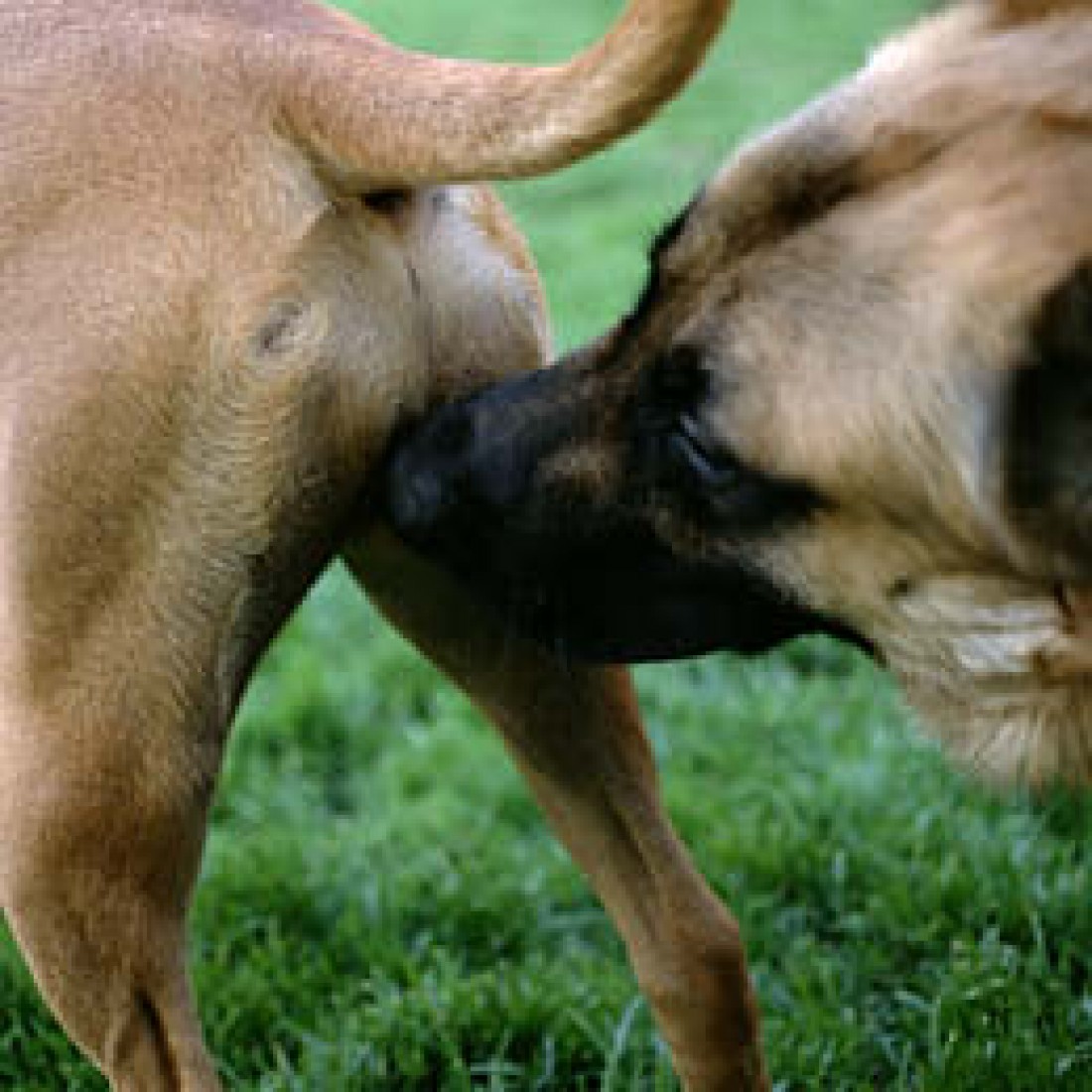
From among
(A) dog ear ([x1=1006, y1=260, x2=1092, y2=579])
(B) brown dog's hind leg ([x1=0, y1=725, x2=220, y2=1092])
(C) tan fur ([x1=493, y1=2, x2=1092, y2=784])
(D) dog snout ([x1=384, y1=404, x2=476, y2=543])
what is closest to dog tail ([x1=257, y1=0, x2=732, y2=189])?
(C) tan fur ([x1=493, y1=2, x2=1092, y2=784])

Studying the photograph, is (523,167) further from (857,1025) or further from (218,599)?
(857,1025)

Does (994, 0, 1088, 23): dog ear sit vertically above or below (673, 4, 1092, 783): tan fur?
above

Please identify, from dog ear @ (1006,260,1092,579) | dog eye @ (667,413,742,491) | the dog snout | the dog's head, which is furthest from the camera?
the dog snout

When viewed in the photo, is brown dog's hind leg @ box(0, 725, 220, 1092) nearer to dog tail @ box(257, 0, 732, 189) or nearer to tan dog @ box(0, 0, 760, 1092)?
tan dog @ box(0, 0, 760, 1092)

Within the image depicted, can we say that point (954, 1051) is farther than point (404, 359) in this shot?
Yes

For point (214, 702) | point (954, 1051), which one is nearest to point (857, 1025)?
point (954, 1051)

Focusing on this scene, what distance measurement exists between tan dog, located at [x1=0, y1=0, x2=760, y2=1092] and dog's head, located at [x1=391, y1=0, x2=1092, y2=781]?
20 centimetres

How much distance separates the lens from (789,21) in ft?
39.6

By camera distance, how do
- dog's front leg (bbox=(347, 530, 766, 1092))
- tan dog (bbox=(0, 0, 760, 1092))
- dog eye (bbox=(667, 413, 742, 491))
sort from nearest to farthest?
tan dog (bbox=(0, 0, 760, 1092)) → dog eye (bbox=(667, 413, 742, 491)) → dog's front leg (bbox=(347, 530, 766, 1092))

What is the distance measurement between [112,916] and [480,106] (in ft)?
3.91

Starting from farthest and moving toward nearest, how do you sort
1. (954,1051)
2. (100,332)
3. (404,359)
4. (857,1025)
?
(857,1025)
(954,1051)
(404,359)
(100,332)

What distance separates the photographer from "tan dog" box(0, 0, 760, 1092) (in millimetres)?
2541

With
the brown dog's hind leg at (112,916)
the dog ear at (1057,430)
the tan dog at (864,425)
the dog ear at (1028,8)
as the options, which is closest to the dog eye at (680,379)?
the tan dog at (864,425)

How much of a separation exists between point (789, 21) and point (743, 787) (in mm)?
8654
